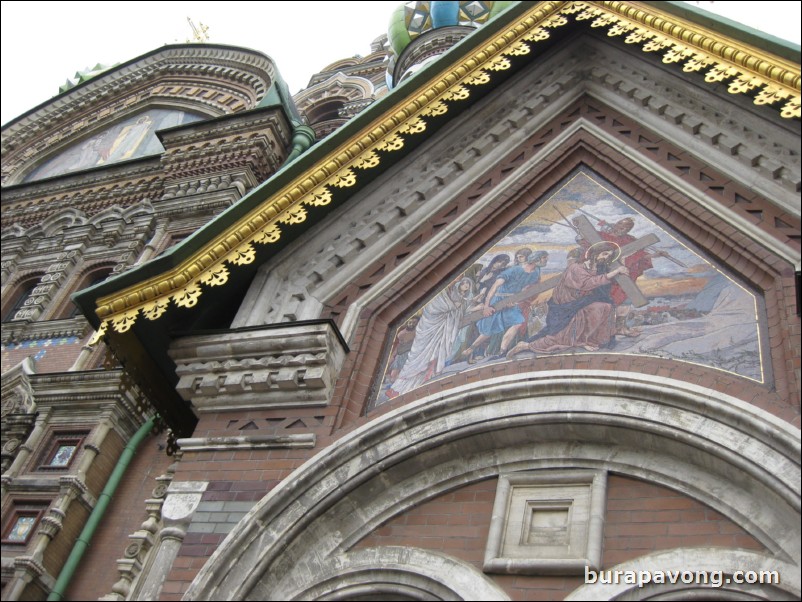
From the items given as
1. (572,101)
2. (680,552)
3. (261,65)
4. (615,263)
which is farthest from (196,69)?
(680,552)

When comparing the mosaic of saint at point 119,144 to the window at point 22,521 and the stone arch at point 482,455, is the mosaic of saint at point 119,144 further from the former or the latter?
the stone arch at point 482,455

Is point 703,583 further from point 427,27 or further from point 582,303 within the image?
point 427,27

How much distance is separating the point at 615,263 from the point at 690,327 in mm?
852

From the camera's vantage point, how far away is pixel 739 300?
229 inches

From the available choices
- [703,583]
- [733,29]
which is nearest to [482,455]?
[703,583]

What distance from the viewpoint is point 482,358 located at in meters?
6.15

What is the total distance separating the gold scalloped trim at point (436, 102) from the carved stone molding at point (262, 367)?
0.41 metres

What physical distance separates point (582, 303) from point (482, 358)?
75cm

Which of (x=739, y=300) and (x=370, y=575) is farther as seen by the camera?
(x=739, y=300)

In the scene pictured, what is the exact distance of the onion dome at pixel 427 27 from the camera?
14508 millimetres

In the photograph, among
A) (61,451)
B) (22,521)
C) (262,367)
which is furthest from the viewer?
(61,451)

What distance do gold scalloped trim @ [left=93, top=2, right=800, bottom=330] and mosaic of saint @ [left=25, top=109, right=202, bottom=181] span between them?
23.7 ft

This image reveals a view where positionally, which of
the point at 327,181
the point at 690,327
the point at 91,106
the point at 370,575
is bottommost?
the point at 370,575

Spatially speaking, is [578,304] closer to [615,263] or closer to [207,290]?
[615,263]
